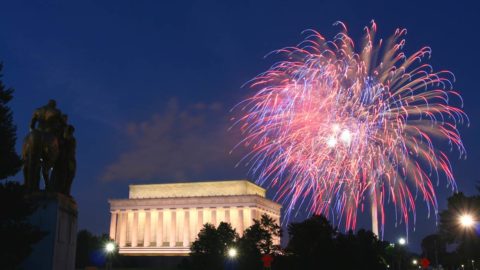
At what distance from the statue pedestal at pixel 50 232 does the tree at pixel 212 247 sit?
180 ft

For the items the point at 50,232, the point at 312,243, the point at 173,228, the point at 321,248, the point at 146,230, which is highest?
the point at 146,230

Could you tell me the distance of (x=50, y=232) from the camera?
79.7ft

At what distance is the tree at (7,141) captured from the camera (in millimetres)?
28828

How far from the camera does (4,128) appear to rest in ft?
96.8

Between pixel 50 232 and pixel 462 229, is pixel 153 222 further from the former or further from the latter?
pixel 50 232

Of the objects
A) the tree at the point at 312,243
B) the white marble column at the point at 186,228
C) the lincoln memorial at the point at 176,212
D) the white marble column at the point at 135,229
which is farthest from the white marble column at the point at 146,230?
the tree at the point at 312,243

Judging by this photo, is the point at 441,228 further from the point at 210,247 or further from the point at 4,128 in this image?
the point at 4,128

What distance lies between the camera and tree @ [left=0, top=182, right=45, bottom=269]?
24.1 m

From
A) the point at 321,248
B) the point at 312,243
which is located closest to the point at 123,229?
the point at 312,243

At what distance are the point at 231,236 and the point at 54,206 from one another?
62764 millimetres

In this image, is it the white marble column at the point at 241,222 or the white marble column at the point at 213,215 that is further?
the white marble column at the point at 213,215

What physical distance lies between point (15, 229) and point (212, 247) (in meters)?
58.7

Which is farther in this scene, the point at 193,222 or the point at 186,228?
the point at 186,228

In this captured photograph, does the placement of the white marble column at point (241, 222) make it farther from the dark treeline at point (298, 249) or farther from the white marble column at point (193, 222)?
the dark treeline at point (298, 249)
